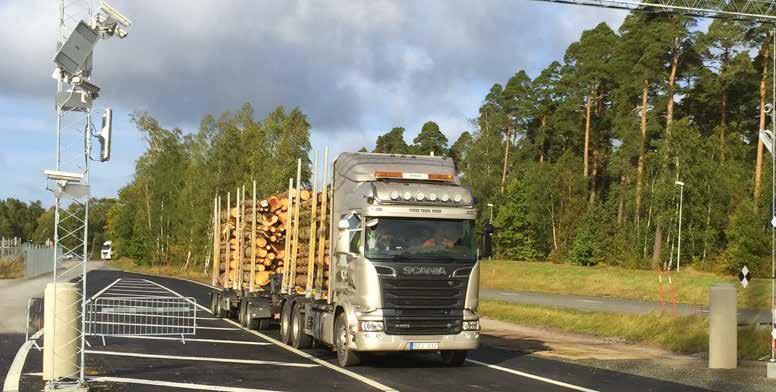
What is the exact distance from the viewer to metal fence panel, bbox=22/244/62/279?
54.8 metres

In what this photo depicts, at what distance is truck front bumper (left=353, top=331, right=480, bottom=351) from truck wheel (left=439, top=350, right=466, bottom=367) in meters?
0.78

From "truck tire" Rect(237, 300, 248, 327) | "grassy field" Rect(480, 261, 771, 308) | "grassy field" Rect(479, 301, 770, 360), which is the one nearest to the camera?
"grassy field" Rect(479, 301, 770, 360)

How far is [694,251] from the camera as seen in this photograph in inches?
2424

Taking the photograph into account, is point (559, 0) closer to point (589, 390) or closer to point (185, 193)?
point (589, 390)

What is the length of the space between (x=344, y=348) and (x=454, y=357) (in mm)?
2064

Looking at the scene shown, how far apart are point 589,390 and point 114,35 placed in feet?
26.5

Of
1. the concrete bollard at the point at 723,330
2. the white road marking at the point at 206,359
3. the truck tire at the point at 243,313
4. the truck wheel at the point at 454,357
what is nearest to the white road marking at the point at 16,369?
the white road marking at the point at 206,359

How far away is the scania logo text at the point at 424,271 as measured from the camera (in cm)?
1384

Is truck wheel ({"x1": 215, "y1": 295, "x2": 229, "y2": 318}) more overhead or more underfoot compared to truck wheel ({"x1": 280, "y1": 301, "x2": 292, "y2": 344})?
more underfoot

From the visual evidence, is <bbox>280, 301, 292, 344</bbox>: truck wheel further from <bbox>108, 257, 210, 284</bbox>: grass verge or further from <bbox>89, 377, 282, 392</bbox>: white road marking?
<bbox>108, 257, 210, 284</bbox>: grass verge

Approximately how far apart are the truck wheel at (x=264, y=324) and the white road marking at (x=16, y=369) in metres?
6.04

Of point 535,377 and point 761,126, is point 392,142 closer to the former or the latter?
point 761,126

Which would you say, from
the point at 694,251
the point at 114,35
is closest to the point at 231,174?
the point at 694,251

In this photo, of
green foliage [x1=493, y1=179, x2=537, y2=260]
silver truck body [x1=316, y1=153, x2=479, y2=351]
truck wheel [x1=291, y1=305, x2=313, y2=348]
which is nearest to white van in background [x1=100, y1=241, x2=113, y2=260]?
green foliage [x1=493, y1=179, x2=537, y2=260]
